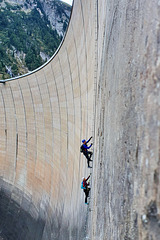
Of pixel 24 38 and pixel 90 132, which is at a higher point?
pixel 24 38

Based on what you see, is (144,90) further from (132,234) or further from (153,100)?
(132,234)

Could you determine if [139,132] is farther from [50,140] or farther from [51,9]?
[51,9]

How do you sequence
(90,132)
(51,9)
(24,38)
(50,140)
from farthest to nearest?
(51,9) → (24,38) → (50,140) → (90,132)

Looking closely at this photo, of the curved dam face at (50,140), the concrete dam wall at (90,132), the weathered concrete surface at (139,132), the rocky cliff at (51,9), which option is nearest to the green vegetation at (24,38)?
the rocky cliff at (51,9)

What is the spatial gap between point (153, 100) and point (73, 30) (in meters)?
9.97

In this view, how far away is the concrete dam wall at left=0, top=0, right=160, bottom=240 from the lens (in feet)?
5.57

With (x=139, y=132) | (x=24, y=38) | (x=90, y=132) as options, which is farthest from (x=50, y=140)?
(x=24, y=38)

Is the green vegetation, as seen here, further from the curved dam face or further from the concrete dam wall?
the concrete dam wall

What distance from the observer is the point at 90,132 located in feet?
26.6

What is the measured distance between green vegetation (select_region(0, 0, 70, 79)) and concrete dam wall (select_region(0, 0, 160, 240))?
4075cm

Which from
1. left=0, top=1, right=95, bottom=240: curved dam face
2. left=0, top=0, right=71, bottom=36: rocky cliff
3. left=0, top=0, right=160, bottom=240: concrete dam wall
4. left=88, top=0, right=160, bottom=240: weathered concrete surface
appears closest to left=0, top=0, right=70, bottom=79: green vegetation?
left=0, top=0, right=71, bottom=36: rocky cliff

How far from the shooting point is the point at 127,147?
2119 mm

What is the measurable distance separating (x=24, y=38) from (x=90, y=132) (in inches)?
2751

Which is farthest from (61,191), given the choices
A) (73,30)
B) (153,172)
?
(153,172)
